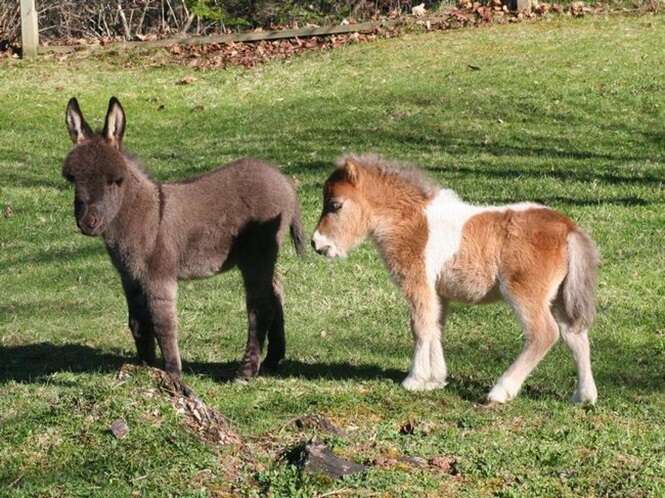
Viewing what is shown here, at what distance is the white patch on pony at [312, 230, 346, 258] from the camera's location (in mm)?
8836

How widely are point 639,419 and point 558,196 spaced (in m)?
6.85

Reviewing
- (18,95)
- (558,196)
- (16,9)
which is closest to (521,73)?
(558,196)

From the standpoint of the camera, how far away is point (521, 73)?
20078 millimetres

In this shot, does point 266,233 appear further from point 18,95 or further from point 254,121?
point 18,95

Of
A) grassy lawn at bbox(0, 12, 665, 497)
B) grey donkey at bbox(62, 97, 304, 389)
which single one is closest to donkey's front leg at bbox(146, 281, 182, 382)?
grey donkey at bbox(62, 97, 304, 389)

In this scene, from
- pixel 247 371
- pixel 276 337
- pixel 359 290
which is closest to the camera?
pixel 247 371

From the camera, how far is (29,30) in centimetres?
2408

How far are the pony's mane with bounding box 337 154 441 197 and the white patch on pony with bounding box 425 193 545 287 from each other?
0.56 ft

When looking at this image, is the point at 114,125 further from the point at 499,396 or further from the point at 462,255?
the point at 499,396

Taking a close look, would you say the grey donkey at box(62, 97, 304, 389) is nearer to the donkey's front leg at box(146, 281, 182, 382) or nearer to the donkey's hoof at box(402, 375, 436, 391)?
the donkey's front leg at box(146, 281, 182, 382)

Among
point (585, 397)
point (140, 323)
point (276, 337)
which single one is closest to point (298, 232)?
point (276, 337)

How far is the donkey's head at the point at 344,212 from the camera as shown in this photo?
877cm

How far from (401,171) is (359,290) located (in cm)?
327

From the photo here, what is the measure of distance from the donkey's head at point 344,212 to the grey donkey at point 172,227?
0.62m
